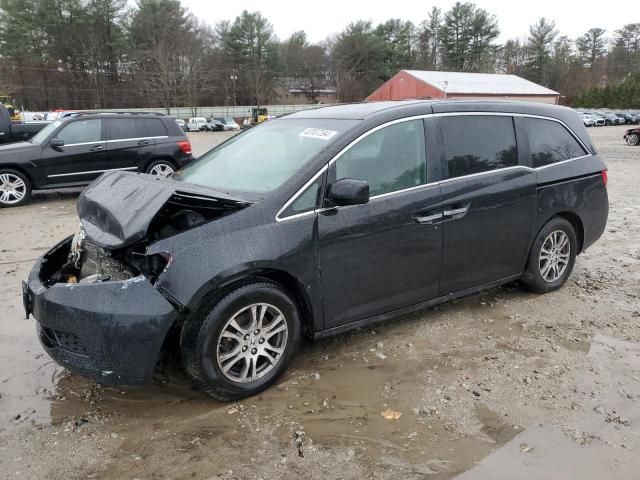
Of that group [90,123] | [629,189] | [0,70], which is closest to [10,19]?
[0,70]

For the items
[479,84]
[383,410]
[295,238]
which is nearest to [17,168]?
[295,238]

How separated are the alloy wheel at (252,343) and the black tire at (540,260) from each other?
8.36 feet

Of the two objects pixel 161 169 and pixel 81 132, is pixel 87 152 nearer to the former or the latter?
pixel 81 132

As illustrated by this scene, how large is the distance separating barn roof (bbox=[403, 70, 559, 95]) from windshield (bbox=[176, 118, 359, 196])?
50.1 meters

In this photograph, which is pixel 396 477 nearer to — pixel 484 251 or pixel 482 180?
pixel 484 251

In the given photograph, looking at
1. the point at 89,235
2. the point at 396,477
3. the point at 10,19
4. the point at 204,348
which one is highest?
the point at 10,19

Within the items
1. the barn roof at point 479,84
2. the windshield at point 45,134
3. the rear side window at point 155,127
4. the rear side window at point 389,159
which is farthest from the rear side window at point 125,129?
the barn roof at point 479,84

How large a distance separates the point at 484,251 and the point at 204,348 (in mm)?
2393

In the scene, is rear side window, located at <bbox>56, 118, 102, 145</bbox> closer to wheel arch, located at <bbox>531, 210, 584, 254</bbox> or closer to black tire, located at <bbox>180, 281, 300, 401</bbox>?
black tire, located at <bbox>180, 281, 300, 401</bbox>

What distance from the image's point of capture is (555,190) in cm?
452

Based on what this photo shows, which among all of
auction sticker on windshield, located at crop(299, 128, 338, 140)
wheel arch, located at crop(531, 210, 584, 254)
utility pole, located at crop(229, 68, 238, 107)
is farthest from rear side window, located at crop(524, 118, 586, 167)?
utility pole, located at crop(229, 68, 238, 107)

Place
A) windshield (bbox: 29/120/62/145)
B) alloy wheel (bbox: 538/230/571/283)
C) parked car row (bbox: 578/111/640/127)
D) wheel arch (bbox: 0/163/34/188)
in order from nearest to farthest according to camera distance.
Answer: alloy wheel (bbox: 538/230/571/283), wheel arch (bbox: 0/163/34/188), windshield (bbox: 29/120/62/145), parked car row (bbox: 578/111/640/127)

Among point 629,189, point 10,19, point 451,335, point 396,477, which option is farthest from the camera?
point 10,19

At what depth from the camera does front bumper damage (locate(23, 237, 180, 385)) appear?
107 inches
